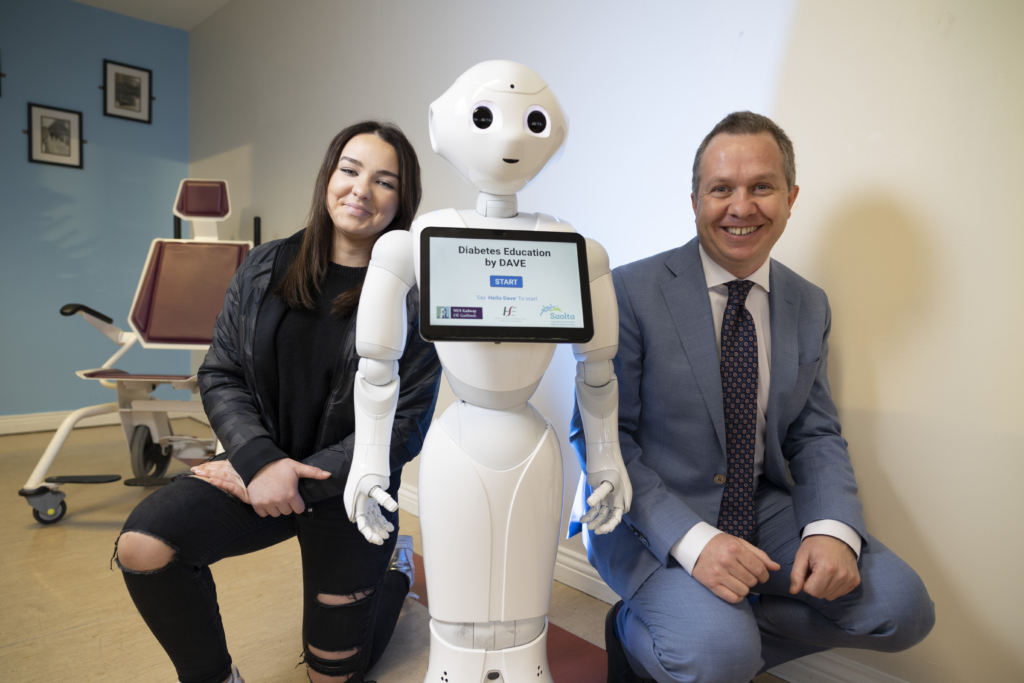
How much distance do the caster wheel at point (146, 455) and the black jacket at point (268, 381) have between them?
5.83 ft

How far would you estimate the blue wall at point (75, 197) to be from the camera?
Answer: 403 cm

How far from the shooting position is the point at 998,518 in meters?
1.37

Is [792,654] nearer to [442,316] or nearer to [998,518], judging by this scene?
[998,518]

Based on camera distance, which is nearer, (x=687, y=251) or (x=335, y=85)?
(x=687, y=251)

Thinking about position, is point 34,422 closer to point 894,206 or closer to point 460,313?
point 460,313

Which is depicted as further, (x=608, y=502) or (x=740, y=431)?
(x=740, y=431)

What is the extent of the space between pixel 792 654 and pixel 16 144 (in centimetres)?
495

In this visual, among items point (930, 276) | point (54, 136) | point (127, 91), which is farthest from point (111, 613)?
point (127, 91)

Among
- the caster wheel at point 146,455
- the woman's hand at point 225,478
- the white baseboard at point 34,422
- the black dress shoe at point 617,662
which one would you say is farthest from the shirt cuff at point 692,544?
the white baseboard at point 34,422

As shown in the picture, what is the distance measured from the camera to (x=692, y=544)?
47.3 inches

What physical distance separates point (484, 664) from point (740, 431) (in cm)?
69

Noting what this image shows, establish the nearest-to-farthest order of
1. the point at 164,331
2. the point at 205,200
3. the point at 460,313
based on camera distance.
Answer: the point at 460,313 → the point at 164,331 → the point at 205,200

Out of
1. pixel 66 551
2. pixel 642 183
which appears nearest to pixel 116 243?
pixel 66 551

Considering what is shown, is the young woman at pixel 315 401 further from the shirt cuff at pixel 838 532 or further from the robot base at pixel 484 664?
the shirt cuff at pixel 838 532
